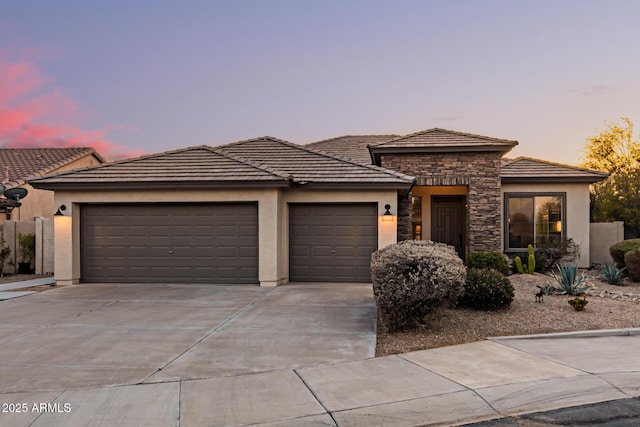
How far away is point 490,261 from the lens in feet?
47.1

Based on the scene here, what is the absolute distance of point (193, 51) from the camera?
1648cm

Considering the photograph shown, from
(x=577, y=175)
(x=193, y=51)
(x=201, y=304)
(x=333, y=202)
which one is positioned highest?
(x=193, y=51)

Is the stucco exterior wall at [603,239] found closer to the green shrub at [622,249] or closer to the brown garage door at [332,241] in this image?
the green shrub at [622,249]

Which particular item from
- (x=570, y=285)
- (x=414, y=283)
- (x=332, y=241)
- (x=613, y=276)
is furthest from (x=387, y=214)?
(x=613, y=276)

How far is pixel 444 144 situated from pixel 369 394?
12243 mm

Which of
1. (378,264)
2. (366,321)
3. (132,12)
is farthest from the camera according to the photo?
(132,12)

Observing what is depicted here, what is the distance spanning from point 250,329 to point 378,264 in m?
2.38

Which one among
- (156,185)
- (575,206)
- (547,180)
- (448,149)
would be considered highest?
(448,149)

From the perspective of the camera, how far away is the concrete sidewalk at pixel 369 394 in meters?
4.38

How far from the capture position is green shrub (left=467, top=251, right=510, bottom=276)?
14.3 meters

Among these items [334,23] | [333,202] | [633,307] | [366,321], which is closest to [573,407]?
[366,321]

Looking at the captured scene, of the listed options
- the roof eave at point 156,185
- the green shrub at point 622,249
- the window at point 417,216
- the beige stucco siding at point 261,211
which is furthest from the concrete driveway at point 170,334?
the green shrub at point 622,249

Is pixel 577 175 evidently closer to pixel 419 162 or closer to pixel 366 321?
pixel 419 162

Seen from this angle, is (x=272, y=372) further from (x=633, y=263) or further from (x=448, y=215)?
(x=448, y=215)
